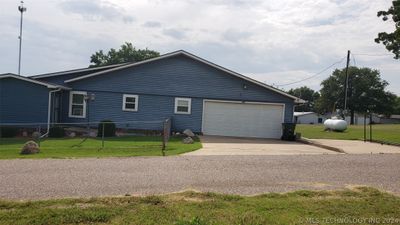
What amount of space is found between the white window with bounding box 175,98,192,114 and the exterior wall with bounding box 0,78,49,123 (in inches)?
300

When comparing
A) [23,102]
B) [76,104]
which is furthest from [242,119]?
[23,102]

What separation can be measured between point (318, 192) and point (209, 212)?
2576 mm

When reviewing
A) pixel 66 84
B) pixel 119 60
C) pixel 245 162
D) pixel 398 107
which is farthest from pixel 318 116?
pixel 245 162

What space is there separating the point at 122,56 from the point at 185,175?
58038mm

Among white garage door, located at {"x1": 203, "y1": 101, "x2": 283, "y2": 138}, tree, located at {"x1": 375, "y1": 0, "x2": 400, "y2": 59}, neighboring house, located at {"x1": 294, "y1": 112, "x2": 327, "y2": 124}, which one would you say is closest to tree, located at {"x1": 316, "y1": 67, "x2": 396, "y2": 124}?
neighboring house, located at {"x1": 294, "y1": 112, "x2": 327, "y2": 124}

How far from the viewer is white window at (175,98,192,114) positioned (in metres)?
26.5

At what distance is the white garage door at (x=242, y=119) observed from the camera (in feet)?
88.2

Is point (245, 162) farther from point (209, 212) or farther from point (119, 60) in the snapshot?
point (119, 60)

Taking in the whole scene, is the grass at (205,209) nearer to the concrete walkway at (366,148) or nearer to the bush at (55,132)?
the concrete walkway at (366,148)

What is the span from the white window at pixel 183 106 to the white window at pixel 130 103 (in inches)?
98.4

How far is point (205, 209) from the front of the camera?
6402 millimetres

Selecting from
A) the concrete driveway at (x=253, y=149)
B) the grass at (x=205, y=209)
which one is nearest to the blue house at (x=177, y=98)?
the concrete driveway at (x=253, y=149)

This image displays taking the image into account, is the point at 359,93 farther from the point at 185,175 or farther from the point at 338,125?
the point at 185,175

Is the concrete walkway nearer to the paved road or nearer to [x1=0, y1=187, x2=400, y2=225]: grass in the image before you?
the paved road
